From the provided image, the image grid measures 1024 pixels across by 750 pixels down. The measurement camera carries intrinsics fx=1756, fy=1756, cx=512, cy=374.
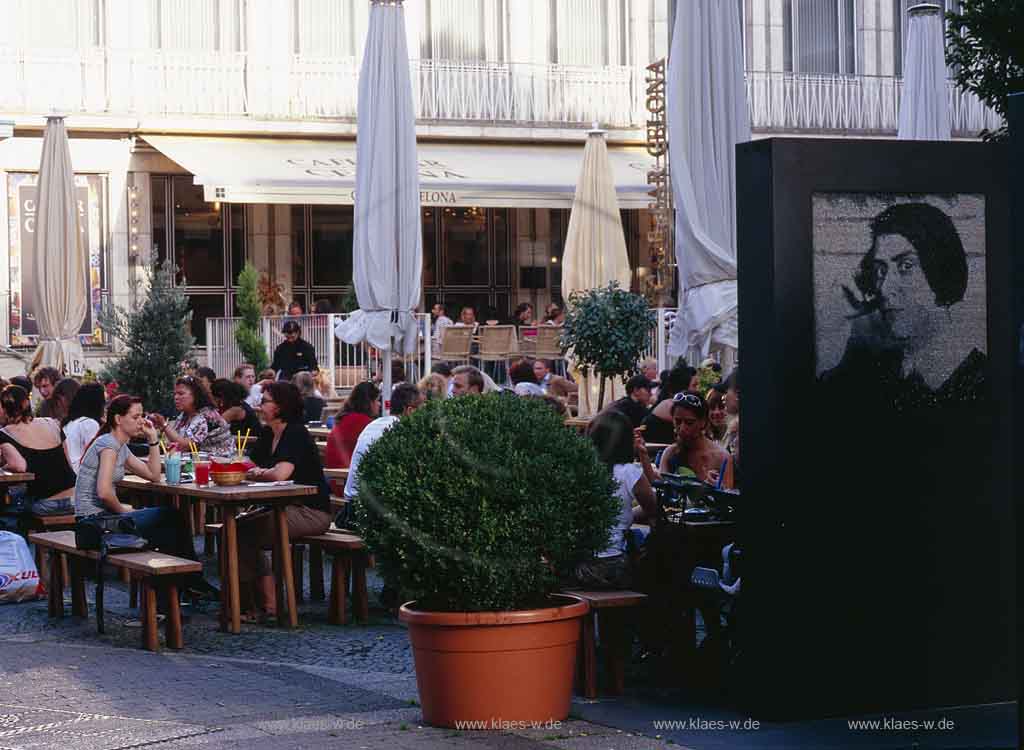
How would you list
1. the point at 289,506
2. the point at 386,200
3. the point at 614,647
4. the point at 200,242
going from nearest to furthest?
the point at 614,647 → the point at 289,506 → the point at 386,200 → the point at 200,242

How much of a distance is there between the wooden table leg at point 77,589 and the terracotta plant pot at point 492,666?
4105mm

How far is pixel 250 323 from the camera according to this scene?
23766 millimetres

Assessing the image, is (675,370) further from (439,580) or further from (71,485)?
(439,580)

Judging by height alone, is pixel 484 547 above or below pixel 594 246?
below

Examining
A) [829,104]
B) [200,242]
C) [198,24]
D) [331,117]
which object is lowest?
[200,242]

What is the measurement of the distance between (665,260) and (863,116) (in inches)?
369

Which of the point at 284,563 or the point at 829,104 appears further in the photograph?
the point at 829,104

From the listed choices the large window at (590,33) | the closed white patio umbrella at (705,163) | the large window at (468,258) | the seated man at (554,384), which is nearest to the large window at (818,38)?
the large window at (590,33)

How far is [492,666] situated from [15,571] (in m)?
5.06

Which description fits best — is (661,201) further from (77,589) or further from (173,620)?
(173,620)

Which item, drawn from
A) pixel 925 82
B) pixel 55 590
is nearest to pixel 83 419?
pixel 55 590

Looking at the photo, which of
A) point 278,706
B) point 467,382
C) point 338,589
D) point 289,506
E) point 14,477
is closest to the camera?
Answer: point 278,706

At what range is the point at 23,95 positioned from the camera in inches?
979

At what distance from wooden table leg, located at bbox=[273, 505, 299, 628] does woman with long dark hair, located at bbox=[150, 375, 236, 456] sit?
8.64 ft
